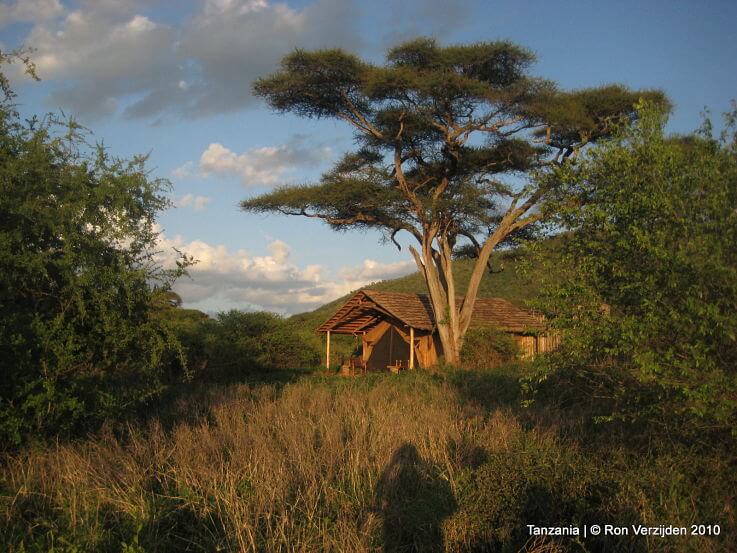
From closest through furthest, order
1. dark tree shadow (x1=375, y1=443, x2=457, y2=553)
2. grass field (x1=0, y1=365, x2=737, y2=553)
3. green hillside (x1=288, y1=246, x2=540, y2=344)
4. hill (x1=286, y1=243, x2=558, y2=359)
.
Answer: grass field (x1=0, y1=365, x2=737, y2=553) → dark tree shadow (x1=375, y1=443, x2=457, y2=553) → hill (x1=286, y1=243, x2=558, y2=359) → green hillside (x1=288, y1=246, x2=540, y2=344)

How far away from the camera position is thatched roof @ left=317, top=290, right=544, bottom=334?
89.8 feet

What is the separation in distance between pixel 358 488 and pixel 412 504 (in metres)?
0.63

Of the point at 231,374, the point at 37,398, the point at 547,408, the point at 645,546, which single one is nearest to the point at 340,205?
the point at 231,374

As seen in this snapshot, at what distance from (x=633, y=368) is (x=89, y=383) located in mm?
7108

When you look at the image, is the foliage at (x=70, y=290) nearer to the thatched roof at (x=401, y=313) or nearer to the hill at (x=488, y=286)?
the hill at (x=488, y=286)

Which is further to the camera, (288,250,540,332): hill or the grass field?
(288,250,540,332): hill

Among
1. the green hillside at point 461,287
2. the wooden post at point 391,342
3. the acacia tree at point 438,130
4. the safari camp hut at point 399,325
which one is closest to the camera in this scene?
the acacia tree at point 438,130

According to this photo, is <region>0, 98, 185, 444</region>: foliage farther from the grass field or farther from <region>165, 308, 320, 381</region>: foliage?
<region>165, 308, 320, 381</region>: foliage

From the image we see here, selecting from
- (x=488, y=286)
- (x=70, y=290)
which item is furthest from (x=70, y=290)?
(x=488, y=286)

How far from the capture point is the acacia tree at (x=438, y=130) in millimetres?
21125

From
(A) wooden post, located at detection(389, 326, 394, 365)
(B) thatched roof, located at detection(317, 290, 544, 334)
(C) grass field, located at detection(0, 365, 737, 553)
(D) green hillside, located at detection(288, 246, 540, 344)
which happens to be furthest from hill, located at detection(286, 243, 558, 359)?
(A) wooden post, located at detection(389, 326, 394, 365)

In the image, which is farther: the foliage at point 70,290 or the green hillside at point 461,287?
the green hillside at point 461,287

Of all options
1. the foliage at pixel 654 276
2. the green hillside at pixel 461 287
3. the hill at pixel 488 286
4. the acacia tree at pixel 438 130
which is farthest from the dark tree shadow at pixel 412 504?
the green hillside at pixel 461 287

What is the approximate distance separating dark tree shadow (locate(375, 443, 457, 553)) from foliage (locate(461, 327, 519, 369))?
16.9m
